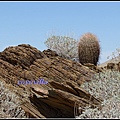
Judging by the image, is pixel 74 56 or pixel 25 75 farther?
pixel 74 56

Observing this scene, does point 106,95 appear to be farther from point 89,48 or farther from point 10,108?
point 89,48

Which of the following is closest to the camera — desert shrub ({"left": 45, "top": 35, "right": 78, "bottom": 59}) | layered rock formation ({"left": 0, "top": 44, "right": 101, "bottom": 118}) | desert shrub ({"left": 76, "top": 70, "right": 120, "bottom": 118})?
desert shrub ({"left": 76, "top": 70, "right": 120, "bottom": 118})

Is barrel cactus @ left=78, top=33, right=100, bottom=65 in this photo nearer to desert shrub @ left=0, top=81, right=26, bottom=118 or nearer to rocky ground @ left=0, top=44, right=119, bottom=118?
rocky ground @ left=0, top=44, right=119, bottom=118

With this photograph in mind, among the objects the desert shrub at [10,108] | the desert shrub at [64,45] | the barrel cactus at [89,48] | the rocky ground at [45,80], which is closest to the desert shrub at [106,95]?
the rocky ground at [45,80]

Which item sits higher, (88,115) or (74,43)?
(74,43)

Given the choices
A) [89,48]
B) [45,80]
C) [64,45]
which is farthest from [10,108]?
[64,45]

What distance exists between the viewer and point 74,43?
73.5 feet

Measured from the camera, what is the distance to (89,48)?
58.4 feet

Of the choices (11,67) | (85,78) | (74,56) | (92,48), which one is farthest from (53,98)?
(74,56)

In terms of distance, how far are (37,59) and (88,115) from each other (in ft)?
19.1

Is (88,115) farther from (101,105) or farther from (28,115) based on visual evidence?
(28,115)

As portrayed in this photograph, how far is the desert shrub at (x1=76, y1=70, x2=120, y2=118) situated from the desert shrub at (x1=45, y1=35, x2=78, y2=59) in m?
11.6

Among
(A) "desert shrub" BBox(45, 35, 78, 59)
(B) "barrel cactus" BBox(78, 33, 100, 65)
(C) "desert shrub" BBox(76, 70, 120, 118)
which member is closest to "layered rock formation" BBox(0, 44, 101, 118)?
(C) "desert shrub" BBox(76, 70, 120, 118)

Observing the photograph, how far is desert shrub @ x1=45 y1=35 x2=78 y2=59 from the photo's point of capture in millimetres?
22003
